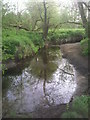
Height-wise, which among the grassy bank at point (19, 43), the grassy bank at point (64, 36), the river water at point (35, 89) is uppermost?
the grassy bank at point (64, 36)

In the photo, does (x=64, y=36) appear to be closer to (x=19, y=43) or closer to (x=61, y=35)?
(x=61, y=35)

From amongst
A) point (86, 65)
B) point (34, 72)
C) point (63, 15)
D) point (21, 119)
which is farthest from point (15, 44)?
point (63, 15)

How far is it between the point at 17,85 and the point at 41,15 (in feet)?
43.8

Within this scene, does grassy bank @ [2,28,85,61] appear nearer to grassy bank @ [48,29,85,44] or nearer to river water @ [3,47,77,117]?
grassy bank @ [48,29,85,44]

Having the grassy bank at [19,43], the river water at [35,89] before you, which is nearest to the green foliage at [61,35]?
the grassy bank at [19,43]

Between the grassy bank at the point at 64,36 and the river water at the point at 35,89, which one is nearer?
the river water at the point at 35,89

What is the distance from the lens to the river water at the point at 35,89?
181 inches

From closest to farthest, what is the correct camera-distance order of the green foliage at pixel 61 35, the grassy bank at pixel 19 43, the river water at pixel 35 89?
the river water at pixel 35 89 < the grassy bank at pixel 19 43 < the green foliage at pixel 61 35

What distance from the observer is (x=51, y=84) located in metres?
6.49

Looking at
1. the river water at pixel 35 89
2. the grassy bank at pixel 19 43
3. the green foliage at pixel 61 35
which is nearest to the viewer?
the river water at pixel 35 89

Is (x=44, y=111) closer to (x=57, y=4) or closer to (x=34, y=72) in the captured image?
(x=34, y=72)

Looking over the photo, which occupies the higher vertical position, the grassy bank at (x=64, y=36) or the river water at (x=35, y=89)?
the grassy bank at (x=64, y=36)

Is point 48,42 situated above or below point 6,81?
above

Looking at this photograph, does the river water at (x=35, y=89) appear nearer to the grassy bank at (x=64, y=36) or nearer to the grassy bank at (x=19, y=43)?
the grassy bank at (x=19, y=43)
